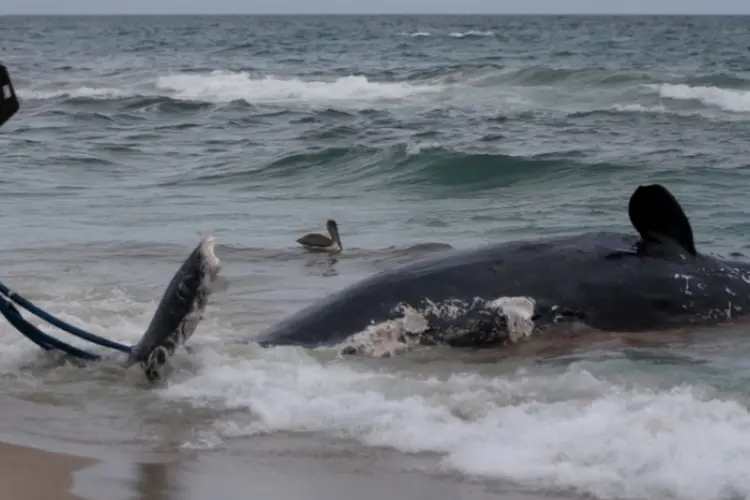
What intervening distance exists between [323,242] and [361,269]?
1.93 feet

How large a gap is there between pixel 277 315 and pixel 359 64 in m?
38.3

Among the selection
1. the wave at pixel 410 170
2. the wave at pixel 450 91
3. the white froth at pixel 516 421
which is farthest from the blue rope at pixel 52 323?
the wave at pixel 450 91

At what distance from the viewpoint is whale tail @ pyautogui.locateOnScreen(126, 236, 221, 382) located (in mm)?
5363

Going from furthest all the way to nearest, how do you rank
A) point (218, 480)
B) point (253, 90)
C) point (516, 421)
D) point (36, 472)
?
point (253, 90) → point (516, 421) → point (36, 472) → point (218, 480)

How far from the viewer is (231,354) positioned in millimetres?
6066

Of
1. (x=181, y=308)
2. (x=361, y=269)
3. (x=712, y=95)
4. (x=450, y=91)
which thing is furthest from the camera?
(x=450, y=91)

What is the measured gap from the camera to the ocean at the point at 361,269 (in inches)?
181

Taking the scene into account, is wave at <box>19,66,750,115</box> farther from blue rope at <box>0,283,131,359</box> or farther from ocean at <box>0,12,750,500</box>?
blue rope at <box>0,283,131,359</box>

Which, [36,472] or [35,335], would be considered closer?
[36,472]

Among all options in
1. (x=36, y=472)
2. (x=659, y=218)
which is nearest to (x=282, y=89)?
(x=659, y=218)

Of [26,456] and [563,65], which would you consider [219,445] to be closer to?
[26,456]

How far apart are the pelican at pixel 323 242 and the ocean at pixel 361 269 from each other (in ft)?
0.50

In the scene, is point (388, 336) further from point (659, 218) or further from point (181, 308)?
point (659, 218)

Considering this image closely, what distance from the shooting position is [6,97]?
524cm
